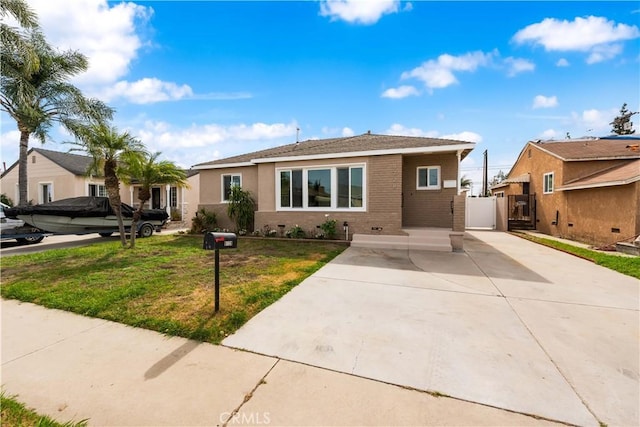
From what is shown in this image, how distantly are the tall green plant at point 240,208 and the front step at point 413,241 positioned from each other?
5.05 m

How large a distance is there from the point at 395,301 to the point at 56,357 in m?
4.34

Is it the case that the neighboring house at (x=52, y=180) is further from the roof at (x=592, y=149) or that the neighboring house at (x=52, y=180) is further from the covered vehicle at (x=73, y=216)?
the roof at (x=592, y=149)

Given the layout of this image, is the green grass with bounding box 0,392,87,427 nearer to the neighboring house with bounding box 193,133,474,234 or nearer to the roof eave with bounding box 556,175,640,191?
the neighboring house with bounding box 193,133,474,234

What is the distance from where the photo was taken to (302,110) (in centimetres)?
1500

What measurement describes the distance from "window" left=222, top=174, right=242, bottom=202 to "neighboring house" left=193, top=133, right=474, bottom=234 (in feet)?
3.28

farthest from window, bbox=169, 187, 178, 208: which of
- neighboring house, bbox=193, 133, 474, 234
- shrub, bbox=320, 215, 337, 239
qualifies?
shrub, bbox=320, 215, 337, 239

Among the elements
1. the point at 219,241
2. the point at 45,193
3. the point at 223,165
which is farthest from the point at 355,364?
the point at 45,193

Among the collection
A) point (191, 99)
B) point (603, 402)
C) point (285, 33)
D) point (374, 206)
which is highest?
point (285, 33)

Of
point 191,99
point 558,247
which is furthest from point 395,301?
point 191,99

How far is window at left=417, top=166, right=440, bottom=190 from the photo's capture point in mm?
10344

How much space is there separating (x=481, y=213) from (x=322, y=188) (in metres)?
12.1

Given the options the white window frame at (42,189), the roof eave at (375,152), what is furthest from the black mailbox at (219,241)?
the white window frame at (42,189)

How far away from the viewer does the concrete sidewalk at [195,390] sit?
1960 millimetres

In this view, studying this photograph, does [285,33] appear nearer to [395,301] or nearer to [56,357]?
[395,301]
